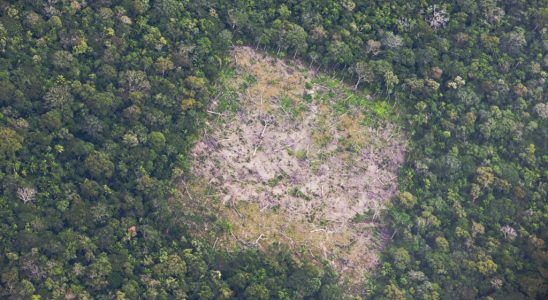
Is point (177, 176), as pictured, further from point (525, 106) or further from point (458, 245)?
point (525, 106)

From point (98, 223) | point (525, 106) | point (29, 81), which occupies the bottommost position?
point (98, 223)

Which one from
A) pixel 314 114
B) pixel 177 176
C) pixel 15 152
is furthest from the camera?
pixel 314 114

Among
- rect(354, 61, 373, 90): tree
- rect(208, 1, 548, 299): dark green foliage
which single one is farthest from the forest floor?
rect(354, 61, 373, 90): tree

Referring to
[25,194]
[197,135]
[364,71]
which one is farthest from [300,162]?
Result: [25,194]

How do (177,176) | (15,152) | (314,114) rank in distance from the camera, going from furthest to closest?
(314,114) < (177,176) < (15,152)

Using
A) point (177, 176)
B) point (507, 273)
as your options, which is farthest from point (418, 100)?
point (177, 176)

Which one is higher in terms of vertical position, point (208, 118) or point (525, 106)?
point (525, 106)

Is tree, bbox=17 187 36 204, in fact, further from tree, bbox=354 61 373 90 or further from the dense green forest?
tree, bbox=354 61 373 90
